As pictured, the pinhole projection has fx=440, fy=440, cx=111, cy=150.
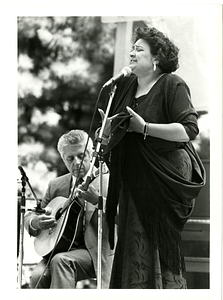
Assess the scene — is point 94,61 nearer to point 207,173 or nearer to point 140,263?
point 207,173

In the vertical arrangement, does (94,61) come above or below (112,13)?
below

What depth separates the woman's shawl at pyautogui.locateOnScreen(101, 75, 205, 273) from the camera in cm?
225

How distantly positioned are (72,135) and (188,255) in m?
0.86

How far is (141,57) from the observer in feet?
7.61

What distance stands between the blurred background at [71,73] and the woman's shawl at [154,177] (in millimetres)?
77

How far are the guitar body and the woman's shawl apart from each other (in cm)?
17

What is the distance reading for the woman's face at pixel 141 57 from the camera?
2.32 metres

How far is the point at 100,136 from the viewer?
7.49 ft

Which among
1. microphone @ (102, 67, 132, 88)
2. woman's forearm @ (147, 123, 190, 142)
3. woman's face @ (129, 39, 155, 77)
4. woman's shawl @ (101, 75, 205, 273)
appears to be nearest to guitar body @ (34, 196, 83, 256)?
woman's shawl @ (101, 75, 205, 273)

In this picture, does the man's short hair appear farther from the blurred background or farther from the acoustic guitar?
the acoustic guitar

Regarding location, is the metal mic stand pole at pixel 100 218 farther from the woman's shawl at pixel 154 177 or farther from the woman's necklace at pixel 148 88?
the woman's necklace at pixel 148 88

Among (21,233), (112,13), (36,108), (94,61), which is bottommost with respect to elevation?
(21,233)

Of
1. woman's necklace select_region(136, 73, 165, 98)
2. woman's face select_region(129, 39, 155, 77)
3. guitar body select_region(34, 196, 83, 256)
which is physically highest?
woman's face select_region(129, 39, 155, 77)

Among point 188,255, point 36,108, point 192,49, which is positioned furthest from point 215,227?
point 36,108
